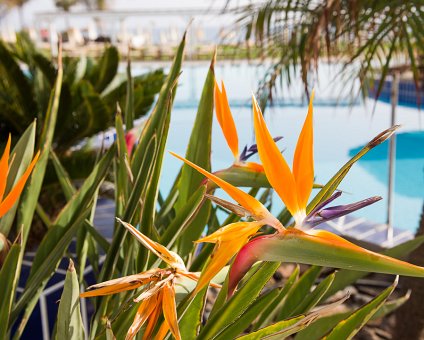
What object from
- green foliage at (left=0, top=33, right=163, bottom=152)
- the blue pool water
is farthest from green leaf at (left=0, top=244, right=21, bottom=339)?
the blue pool water

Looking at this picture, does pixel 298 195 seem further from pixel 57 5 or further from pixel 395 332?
pixel 57 5

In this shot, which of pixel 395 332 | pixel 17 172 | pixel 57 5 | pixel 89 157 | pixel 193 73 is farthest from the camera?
pixel 57 5

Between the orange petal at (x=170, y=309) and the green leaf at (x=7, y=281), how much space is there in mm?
193

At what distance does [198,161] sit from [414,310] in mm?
1180

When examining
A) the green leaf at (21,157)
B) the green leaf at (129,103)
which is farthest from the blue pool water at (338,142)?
the green leaf at (21,157)

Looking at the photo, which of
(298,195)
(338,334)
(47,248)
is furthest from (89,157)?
(298,195)

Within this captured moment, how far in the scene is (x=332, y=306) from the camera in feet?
1.31

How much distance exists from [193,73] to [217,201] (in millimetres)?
10305

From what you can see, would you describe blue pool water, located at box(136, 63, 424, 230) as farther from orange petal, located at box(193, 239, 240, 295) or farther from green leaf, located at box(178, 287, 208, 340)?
orange petal, located at box(193, 239, 240, 295)

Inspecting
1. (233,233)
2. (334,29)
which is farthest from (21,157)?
(334,29)

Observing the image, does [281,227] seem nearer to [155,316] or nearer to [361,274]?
[155,316]

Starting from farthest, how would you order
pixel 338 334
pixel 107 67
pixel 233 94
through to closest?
pixel 233 94, pixel 107 67, pixel 338 334

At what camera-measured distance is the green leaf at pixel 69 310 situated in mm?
444

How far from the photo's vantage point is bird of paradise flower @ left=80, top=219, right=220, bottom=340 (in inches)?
14.7
